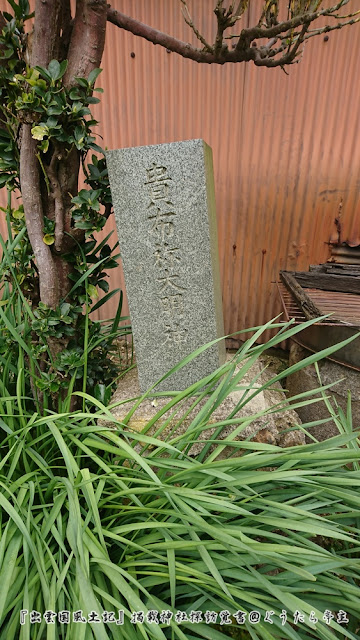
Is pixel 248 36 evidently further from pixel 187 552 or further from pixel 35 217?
pixel 187 552

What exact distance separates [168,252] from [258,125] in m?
1.65

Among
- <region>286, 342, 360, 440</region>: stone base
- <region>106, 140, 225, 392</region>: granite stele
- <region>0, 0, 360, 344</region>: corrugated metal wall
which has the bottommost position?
<region>286, 342, 360, 440</region>: stone base

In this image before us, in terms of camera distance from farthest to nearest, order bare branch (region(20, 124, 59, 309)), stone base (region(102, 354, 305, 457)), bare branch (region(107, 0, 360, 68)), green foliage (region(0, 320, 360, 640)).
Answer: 1. stone base (region(102, 354, 305, 457))
2. bare branch (region(20, 124, 59, 309))
3. bare branch (region(107, 0, 360, 68))
4. green foliage (region(0, 320, 360, 640))

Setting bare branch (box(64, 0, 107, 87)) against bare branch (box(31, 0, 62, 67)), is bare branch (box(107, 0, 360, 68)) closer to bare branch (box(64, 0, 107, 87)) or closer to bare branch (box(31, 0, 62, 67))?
bare branch (box(64, 0, 107, 87))

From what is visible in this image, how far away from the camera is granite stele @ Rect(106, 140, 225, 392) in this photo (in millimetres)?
1423

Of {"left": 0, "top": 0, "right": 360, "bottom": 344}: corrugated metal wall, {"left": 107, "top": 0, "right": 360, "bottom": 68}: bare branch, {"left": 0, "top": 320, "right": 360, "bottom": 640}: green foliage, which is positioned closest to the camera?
{"left": 0, "top": 320, "right": 360, "bottom": 640}: green foliage

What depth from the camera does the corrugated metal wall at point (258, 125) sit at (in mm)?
2391

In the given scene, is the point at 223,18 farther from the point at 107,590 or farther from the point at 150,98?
the point at 107,590

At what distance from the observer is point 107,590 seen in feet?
2.95

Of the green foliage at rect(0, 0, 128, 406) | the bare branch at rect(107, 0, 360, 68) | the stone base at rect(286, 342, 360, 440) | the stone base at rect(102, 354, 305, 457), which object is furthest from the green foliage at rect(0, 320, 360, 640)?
the bare branch at rect(107, 0, 360, 68)

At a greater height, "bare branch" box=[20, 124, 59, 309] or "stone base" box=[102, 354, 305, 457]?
"bare branch" box=[20, 124, 59, 309]

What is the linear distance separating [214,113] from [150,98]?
50 cm

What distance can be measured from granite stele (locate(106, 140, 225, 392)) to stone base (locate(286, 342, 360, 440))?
2.63 ft

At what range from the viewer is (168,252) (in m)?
1.55
